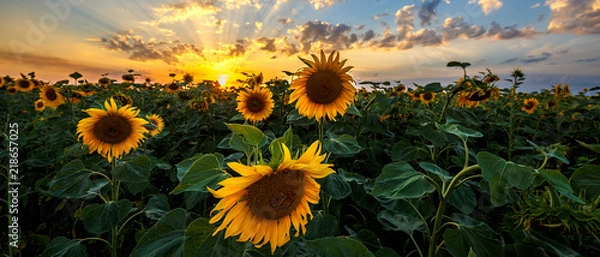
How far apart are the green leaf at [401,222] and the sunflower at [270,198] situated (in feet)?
2.24

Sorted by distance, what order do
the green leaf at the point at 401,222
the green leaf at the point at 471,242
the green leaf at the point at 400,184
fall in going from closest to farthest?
the green leaf at the point at 400,184 < the green leaf at the point at 471,242 < the green leaf at the point at 401,222

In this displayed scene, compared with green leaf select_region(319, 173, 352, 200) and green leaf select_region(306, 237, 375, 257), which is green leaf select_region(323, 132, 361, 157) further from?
green leaf select_region(306, 237, 375, 257)

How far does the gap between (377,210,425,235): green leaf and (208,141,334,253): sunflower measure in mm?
681

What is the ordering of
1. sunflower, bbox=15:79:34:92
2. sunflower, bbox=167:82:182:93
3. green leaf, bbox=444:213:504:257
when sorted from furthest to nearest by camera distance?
sunflower, bbox=15:79:34:92
sunflower, bbox=167:82:182:93
green leaf, bbox=444:213:504:257

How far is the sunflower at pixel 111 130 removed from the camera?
6.51 ft

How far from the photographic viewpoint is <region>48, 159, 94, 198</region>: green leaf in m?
1.59

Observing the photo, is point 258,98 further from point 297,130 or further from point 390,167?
point 390,167

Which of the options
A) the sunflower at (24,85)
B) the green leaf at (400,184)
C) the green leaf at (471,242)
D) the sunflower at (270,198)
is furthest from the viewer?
the sunflower at (24,85)

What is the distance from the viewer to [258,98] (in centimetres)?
316

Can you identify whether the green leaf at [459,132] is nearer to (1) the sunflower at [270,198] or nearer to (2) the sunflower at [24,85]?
(1) the sunflower at [270,198]

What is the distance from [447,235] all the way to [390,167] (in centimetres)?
35

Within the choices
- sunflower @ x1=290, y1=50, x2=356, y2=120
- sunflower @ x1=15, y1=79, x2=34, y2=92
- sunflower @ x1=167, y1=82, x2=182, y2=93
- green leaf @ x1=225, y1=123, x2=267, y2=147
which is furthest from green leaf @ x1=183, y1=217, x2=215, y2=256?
sunflower @ x1=15, y1=79, x2=34, y2=92

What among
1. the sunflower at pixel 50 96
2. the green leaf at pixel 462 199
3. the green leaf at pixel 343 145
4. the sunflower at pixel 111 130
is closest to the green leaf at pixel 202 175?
the green leaf at pixel 343 145

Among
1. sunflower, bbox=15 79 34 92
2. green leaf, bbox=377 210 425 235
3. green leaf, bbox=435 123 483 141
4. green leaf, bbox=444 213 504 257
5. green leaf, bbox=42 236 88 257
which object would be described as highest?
sunflower, bbox=15 79 34 92
